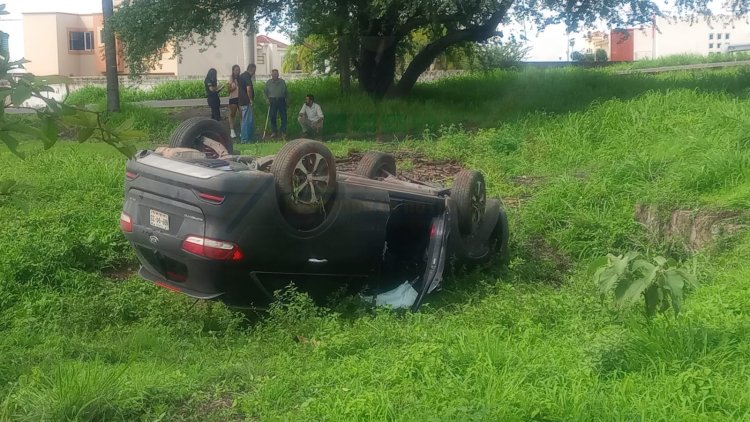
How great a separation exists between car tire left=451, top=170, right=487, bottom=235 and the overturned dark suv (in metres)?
0.02

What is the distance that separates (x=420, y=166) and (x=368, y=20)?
26.4 ft

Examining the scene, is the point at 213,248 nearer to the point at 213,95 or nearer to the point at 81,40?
the point at 213,95

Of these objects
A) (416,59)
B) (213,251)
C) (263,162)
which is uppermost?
(416,59)

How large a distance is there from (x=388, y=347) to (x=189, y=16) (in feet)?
47.1

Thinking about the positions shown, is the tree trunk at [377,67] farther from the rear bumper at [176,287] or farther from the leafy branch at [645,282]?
the leafy branch at [645,282]

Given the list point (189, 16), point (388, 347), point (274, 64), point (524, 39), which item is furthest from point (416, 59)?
point (274, 64)

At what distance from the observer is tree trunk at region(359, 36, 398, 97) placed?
67.6ft

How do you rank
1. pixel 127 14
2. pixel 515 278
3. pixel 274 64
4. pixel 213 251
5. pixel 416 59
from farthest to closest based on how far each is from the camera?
pixel 274 64, pixel 416 59, pixel 127 14, pixel 515 278, pixel 213 251

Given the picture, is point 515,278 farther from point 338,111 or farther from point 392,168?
point 338,111

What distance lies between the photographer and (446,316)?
6.70 meters

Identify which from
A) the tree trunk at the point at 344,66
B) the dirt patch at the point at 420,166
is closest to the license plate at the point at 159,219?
the dirt patch at the point at 420,166

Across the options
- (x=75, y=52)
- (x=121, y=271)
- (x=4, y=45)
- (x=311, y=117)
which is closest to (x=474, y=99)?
Answer: (x=311, y=117)

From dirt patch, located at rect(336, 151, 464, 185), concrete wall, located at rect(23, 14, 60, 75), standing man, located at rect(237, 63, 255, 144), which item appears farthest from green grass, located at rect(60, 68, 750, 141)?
concrete wall, located at rect(23, 14, 60, 75)

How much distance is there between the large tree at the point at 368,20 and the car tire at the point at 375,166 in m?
9.36
